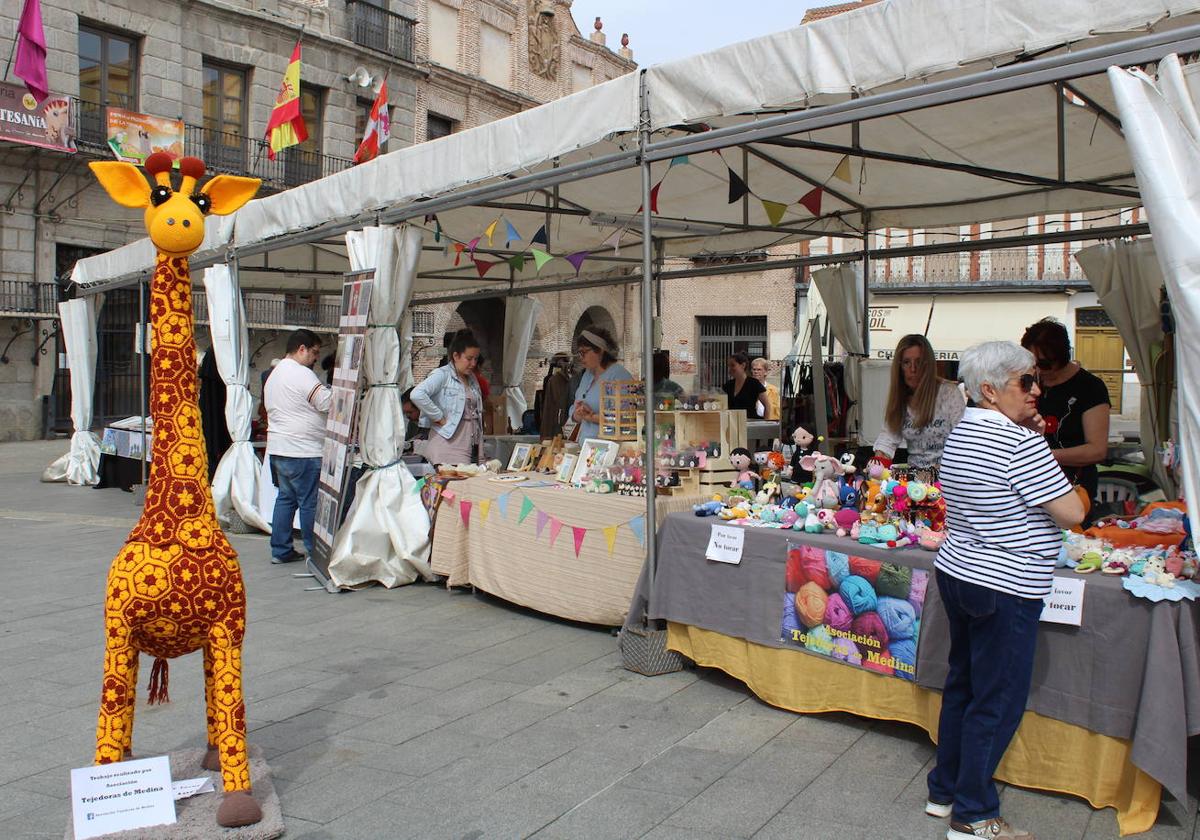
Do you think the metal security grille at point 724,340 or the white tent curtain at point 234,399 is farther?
the metal security grille at point 724,340

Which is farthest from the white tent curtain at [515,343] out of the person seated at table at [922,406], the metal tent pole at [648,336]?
the person seated at table at [922,406]

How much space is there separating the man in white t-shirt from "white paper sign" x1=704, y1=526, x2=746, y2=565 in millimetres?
3712

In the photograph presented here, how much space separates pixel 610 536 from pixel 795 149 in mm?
3137

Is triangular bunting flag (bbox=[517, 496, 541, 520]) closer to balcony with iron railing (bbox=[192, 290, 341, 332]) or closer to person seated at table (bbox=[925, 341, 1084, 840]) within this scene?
person seated at table (bbox=[925, 341, 1084, 840])

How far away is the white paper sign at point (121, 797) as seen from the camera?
289cm

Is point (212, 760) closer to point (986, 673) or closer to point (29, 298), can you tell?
point (986, 673)

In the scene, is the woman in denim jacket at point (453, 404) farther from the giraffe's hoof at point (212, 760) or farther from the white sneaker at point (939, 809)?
the white sneaker at point (939, 809)

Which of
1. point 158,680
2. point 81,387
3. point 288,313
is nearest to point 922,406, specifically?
point 158,680

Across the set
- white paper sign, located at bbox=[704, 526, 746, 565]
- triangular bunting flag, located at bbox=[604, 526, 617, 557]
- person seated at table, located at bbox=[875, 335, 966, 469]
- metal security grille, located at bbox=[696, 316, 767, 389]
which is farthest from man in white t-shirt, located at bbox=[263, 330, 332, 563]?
metal security grille, located at bbox=[696, 316, 767, 389]

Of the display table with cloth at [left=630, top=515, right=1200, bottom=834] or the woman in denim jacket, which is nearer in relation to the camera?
the display table with cloth at [left=630, top=515, right=1200, bottom=834]

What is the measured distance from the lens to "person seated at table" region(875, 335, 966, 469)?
4844mm

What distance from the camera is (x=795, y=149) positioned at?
6.66 m

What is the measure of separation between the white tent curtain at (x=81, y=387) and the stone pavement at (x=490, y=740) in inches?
275

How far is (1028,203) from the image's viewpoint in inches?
302
